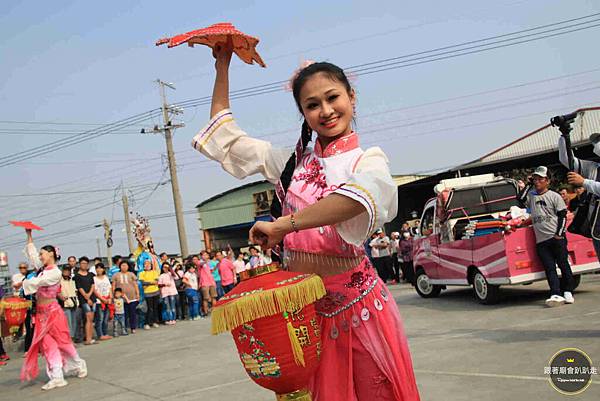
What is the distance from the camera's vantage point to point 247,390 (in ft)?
18.4

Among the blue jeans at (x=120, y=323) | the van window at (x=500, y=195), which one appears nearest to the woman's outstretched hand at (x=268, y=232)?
the van window at (x=500, y=195)

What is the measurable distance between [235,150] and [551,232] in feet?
22.9

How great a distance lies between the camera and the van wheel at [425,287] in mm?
11641

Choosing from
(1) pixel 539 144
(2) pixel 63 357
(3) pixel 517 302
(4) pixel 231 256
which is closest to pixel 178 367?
(2) pixel 63 357

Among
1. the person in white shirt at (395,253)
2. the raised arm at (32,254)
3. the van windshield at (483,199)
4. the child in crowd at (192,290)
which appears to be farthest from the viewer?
the person in white shirt at (395,253)

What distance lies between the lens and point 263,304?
1723mm

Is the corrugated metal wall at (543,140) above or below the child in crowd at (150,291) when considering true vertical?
above

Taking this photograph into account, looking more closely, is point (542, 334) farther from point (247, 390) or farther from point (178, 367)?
point (178, 367)

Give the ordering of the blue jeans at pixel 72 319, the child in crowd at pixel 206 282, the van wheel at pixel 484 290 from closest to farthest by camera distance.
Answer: the van wheel at pixel 484 290, the blue jeans at pixel 72 319, the child in crowd at pixel 206 282

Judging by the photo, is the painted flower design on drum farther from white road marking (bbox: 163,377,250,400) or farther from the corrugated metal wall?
the corrugated metal wall

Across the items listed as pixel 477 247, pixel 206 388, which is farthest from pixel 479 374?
pixel 477 247

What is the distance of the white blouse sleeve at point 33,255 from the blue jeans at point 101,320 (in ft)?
Answer: 16.0

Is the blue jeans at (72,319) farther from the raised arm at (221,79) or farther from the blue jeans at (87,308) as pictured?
the raised arm at (221,79)

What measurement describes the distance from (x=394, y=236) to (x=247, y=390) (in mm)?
12421
